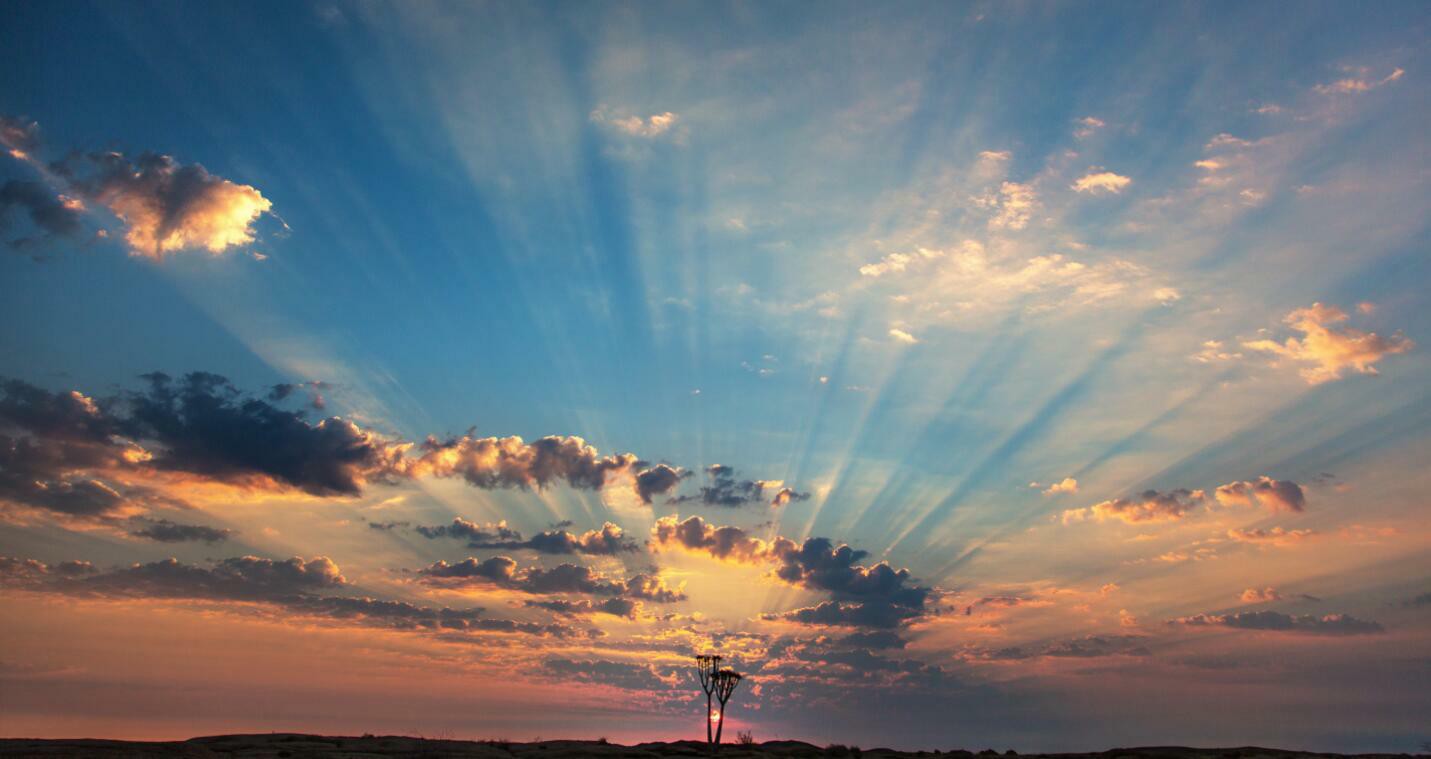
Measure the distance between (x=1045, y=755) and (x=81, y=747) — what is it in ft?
191

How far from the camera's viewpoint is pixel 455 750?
51438 mm

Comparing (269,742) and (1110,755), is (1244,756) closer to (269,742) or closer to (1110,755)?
(1110,755)

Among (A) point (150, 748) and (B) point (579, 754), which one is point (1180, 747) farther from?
(A) point (150, 748)

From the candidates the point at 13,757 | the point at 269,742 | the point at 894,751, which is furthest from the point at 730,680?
the point at 13,757

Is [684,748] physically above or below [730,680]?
below

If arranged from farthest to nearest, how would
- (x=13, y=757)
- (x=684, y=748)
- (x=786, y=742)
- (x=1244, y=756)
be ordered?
(x=786, y=742)
(x=684, y=748)
(x=1244, y=756)
(x=13, y=757)

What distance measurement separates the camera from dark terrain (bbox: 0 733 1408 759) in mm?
43841

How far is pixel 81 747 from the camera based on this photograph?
142 feet

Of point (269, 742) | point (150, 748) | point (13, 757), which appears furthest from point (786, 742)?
point (13, 757)

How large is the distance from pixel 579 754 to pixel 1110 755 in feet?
114

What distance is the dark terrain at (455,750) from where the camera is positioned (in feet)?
144

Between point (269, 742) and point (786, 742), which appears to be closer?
point (269, 742)

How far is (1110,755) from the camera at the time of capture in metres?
54.4

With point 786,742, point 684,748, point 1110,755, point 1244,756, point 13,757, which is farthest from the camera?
point 786,742
